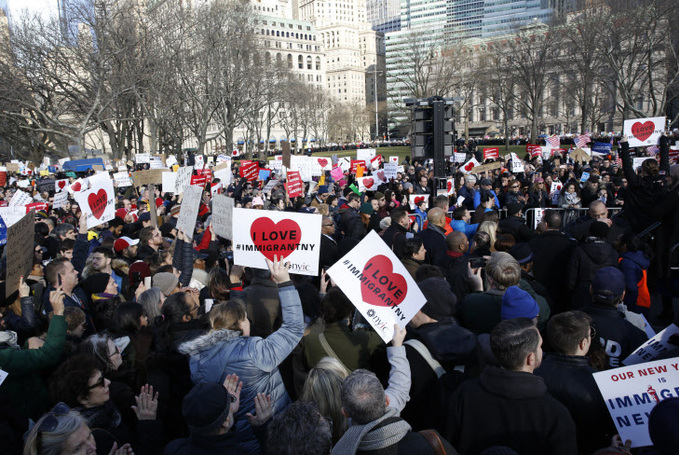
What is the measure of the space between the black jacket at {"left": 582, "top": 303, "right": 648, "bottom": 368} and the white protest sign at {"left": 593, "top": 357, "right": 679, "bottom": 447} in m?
0.93

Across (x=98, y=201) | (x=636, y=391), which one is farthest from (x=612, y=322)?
(x=98, y=201)

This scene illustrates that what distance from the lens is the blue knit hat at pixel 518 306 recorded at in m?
3.71

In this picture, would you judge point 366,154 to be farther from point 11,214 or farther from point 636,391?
point 636,391

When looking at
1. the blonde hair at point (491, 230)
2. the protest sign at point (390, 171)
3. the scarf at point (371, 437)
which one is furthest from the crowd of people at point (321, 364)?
the protest sign at point (390, 171)

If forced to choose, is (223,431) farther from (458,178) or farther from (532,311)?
(458,178)

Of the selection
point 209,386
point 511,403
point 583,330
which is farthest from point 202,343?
point 583,330

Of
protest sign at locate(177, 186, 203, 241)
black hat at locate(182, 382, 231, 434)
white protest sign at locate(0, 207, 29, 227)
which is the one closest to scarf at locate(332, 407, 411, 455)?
black hat at locate(182, 382, 231, 434)

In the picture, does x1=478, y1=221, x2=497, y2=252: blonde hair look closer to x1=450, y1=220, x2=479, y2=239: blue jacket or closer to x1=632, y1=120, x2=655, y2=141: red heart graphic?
x1=450, y1=220, x2=479, y2=239: blue jacket

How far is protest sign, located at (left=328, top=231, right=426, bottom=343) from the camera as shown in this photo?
350 centimetres

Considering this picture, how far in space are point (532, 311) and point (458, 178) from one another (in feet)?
39.0

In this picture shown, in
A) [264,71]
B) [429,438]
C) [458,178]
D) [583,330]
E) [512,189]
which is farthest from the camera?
[264,71]

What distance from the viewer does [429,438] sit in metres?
2.42

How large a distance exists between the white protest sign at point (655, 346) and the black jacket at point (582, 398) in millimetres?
441

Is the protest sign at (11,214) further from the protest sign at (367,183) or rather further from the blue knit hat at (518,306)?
the blue knit hat at (518,306)
